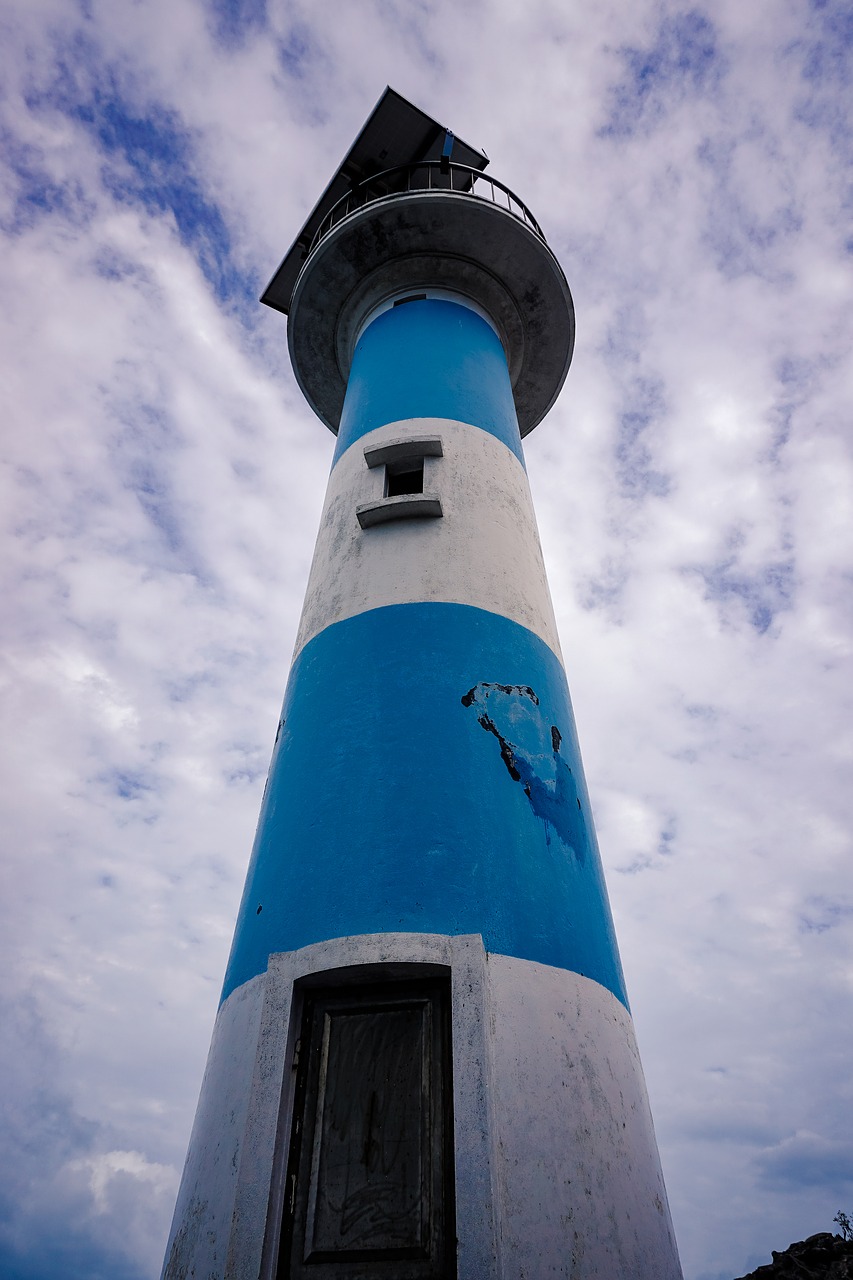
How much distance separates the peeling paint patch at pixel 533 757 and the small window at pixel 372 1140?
171cm

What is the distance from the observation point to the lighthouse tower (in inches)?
205

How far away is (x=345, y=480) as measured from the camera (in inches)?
409

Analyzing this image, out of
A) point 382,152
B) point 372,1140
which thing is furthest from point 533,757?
point 382,152

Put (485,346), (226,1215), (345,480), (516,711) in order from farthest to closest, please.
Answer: (485,346)
(345,480)
(516,711)
(226,1215)

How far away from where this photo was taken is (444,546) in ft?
28.8

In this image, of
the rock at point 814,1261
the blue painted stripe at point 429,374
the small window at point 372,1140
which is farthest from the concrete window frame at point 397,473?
the rock at point 814,1261

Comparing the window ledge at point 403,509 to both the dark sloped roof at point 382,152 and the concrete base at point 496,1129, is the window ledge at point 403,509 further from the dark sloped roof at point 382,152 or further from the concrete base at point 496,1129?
the dark sloped roof at point 382,152

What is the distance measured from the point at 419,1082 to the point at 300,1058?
0.88 metres

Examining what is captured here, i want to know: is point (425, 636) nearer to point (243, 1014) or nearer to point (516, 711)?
point (516, 711)

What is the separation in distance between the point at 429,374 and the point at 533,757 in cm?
615

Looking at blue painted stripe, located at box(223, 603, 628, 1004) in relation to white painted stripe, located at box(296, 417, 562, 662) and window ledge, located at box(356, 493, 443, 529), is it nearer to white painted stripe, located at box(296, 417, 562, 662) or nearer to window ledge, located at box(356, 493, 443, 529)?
white painted stripe, located at box(296, 417, 562, 662)

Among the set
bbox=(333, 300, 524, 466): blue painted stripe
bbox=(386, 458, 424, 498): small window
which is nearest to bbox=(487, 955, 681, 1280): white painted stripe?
bbox=(386, 458, 424, 498): small window

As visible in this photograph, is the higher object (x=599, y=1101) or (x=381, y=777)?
(x=381, y=777)

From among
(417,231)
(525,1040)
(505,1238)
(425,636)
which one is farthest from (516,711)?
(417,231)
